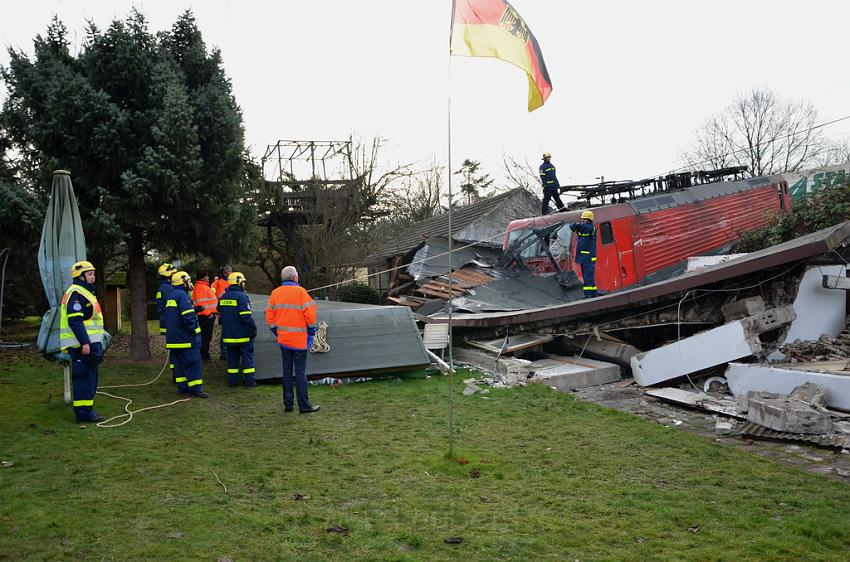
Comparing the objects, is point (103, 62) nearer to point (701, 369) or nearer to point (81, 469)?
point (81, 469)

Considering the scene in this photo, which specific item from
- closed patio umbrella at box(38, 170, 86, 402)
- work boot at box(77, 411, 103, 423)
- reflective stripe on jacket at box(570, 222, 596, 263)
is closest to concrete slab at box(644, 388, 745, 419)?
reflective stripe on jacket at box(570, 222, 596, 263)

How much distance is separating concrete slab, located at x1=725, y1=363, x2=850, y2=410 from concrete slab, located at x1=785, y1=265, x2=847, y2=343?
166cm

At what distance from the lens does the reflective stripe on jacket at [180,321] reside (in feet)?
29.7

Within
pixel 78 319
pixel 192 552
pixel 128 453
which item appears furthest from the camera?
pixel 78 319

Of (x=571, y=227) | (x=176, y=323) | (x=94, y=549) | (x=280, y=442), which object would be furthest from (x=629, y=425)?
(x=571, y=227)

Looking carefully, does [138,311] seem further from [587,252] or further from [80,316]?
[587,252]

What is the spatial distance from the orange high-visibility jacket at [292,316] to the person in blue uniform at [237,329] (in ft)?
6.33

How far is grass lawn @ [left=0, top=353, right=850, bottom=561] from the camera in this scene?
4.02 m

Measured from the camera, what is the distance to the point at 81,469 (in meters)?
5.55

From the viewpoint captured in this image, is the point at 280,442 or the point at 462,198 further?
the point at 462,198

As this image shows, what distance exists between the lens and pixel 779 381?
25.3 feet

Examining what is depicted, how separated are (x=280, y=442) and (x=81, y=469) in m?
1.92

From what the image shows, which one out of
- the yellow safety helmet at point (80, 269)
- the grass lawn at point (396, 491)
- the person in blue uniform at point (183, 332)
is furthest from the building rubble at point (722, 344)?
the yellow safety helmet at point (80, 269)

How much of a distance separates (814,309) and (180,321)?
947 centimetres
